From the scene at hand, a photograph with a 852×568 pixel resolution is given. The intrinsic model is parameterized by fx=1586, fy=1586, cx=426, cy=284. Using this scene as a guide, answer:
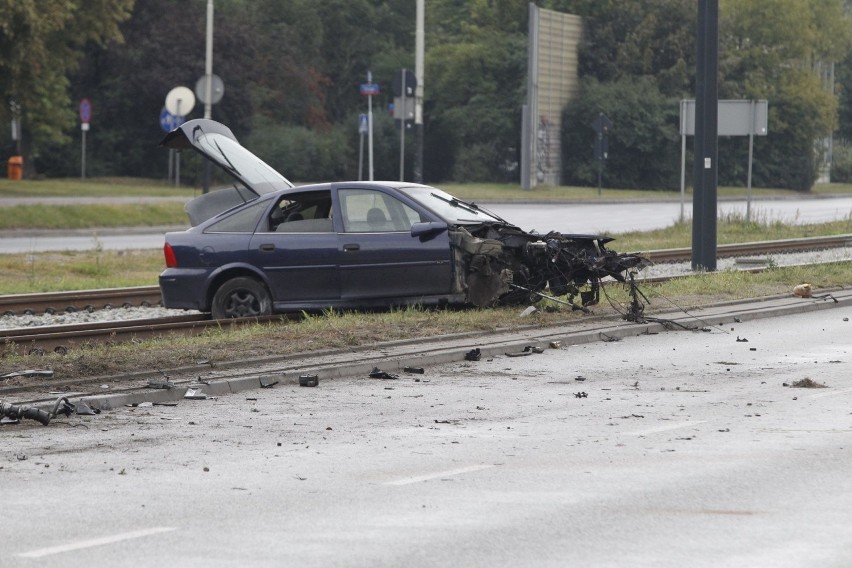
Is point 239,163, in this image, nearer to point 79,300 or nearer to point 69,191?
point 79,300

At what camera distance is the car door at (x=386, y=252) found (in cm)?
1545

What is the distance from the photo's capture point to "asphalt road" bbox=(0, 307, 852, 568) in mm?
6547

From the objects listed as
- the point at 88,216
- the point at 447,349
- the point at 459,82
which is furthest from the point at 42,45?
the point at 459,82

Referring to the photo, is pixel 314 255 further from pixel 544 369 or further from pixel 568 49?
pixel 568 49

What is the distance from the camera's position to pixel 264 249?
15953 mm

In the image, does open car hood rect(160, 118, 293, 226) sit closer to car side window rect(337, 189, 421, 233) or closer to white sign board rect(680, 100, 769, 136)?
car side window rect(337, 189, 421, 233)

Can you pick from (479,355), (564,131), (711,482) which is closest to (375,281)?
(479,355)

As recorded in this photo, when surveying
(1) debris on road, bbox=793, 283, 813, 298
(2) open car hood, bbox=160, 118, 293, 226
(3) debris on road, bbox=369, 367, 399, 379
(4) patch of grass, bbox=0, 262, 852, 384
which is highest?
(2) open car hood, bbox=160, 118, 293, 226

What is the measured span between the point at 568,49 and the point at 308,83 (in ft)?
38.7

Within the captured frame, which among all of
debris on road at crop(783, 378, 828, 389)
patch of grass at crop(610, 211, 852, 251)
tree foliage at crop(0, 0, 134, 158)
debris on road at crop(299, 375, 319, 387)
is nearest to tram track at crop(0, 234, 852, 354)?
debris on road at crop(299, 375, 319, 387)

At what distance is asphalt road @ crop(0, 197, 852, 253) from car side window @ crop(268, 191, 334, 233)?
11609 mm

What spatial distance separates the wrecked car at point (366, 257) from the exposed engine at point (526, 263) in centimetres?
1

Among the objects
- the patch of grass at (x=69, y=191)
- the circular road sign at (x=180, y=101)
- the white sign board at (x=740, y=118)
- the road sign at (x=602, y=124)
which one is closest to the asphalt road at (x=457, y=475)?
the white sign board at (x=740, y=118)

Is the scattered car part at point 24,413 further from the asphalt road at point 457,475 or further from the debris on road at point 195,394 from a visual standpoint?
the debris on road at point 195,394
